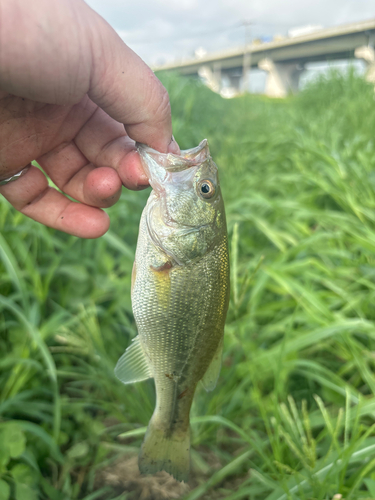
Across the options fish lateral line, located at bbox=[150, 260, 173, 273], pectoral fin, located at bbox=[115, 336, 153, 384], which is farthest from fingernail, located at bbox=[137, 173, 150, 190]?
pectoral fin, located at bbox=[115, 336, 153, 384]

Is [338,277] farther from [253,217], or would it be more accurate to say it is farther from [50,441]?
[50,441]

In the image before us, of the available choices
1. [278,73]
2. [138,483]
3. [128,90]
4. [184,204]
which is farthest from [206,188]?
[278,73]

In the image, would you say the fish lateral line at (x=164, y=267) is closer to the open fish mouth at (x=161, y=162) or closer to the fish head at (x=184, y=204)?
the fish head at (x=184, y=204)

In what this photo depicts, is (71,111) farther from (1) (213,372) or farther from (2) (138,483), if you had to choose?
(2) (138,483)

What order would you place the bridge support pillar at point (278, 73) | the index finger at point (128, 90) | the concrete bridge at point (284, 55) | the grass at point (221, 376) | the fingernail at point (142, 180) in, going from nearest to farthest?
the index finger at point (128, 90), the fingernail at point (142, 180), the grass at point (221, 376), the concrete bridge at point (284, 55), the bridge support pillar at point (278, 73)

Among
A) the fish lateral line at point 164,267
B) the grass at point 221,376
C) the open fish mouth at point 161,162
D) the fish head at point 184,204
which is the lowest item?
the grass at point 221,376

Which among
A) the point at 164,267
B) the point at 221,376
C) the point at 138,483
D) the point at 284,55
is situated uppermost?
the point at 284,55

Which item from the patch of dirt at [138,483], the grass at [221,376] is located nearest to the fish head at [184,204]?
the grass at [221,376]

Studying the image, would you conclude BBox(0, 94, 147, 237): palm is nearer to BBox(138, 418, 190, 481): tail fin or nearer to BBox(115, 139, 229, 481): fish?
BBox(115, 139, 229, 481): fish
